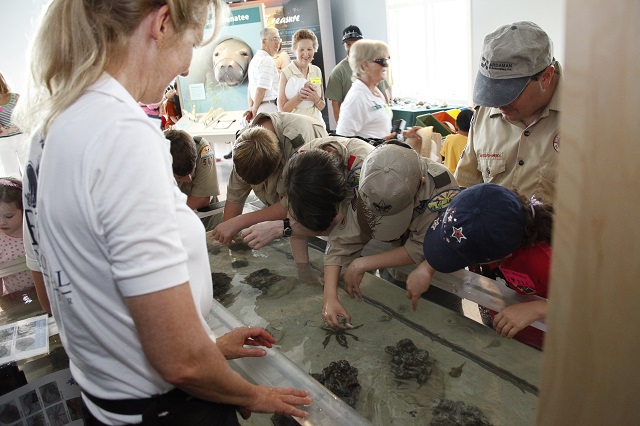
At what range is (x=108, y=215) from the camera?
27.0 inches

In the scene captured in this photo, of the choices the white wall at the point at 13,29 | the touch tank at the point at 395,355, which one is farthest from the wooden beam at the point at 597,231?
the white wall at the point at 13,29

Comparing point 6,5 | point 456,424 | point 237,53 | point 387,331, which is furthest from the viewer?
point 6,5

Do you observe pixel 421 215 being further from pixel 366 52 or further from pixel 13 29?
pixel 13 29

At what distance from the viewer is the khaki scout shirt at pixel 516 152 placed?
6.42 feet

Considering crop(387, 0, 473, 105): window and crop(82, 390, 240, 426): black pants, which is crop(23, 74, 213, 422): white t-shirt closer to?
crop(82, 390, 240, 426): black pants

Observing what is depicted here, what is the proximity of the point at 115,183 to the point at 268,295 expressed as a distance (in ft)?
4.77

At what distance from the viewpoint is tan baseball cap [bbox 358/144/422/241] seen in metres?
1.75

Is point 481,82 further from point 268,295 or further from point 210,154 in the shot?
point 210,154

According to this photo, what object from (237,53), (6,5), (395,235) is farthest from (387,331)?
(6,5)

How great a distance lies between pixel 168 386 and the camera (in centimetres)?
86

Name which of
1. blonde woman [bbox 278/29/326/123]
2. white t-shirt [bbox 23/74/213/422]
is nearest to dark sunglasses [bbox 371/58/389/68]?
blonde woman [bbox 278/29/326/123]

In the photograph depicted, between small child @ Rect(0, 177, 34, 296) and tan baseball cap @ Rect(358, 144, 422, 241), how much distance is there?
1.66 meters

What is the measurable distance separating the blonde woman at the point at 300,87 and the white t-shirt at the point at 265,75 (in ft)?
1.64

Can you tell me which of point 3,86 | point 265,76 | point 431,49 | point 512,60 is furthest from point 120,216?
point 431,49
